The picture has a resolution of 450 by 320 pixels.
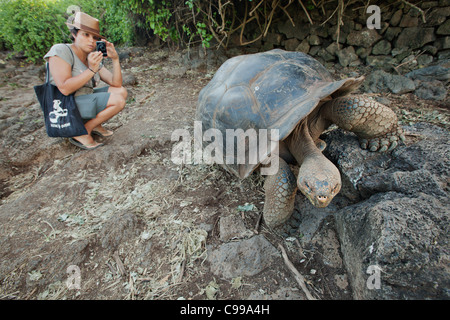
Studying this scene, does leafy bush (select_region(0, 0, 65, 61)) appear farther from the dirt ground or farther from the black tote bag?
the black tote bag

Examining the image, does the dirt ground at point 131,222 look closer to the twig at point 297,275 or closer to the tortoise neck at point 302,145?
the twig at point 297,275

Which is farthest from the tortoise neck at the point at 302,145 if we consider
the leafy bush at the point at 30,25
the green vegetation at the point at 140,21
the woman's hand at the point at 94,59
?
the leafy bush at the point at 30,25

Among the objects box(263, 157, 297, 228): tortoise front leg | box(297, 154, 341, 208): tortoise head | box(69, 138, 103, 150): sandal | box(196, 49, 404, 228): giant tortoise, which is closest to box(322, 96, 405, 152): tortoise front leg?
box(196, 49, 404, 228): giant tortoise

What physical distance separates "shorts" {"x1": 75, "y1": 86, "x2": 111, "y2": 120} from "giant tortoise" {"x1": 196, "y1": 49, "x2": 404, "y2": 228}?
1.63m

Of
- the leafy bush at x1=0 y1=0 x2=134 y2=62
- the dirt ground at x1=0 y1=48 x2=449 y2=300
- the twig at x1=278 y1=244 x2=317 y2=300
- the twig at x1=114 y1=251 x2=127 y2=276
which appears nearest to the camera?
the twig at x1=278 y1=244 x2=317 y2=300

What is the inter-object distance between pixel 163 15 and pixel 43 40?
3.96 meters

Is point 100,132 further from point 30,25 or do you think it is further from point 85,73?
point 30,25

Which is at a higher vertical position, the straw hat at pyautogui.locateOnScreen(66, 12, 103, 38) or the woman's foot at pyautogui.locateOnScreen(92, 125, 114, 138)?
the straw hat at pyautogui.locateOnScreen(66, 12, 103, 38)

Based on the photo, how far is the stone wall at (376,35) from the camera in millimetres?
3721

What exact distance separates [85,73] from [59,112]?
563 mm

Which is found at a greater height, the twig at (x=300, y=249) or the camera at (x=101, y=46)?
the camera at (x=101, y=46)

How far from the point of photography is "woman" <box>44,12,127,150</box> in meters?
2.38

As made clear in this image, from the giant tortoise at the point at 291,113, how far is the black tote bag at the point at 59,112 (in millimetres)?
1703

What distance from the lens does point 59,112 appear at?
8.48 ft
